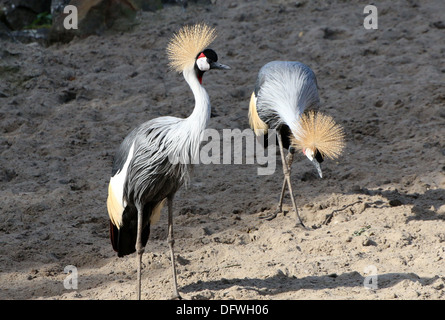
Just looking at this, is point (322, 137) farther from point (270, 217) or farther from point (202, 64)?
point (202, 64)

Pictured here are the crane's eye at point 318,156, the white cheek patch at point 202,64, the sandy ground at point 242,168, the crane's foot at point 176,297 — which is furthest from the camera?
the crane's eye at point 318,156

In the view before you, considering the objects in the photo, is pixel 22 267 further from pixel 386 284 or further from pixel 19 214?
pixel 386 284

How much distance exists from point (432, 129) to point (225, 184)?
2.01 meters

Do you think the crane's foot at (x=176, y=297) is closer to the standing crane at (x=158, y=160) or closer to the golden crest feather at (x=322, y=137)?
the standing crane at (x=158, y=160)

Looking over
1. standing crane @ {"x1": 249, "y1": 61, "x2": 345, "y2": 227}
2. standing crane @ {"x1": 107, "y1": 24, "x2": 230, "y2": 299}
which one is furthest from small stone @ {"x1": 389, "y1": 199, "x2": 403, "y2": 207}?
standing crane @ {"x1": 107, "y1": 24, "x2": 230, "y2": 299}

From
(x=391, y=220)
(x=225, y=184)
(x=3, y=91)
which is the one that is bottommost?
(x=391, y=220)

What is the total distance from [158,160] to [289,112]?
1.60 meters

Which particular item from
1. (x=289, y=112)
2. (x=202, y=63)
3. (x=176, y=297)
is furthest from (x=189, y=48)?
(x=176, y=297)

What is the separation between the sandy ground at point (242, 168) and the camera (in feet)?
13.2

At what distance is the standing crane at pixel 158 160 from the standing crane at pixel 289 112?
110cm

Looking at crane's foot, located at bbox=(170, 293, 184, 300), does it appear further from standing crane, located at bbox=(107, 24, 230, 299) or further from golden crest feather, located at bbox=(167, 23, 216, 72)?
golden crest feather, located at bbox=(167, 23, 216, 72)

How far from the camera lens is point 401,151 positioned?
5.75 meters

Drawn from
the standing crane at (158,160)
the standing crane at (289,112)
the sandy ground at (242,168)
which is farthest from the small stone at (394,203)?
the standing crane at (158,160)

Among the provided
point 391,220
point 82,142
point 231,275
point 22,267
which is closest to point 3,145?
point 82,142
